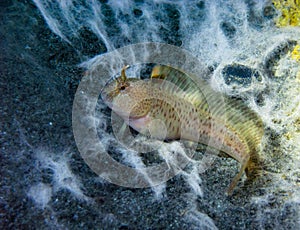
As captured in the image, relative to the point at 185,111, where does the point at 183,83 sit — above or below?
above

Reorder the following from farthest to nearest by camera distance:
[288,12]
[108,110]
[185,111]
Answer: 1. [288,12]
2. [108,110]
3. [185,111]

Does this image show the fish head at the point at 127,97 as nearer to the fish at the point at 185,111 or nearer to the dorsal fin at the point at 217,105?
the fish at the point at 185,111

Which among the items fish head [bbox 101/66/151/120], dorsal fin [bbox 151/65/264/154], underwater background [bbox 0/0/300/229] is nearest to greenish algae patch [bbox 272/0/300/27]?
underwater background [bbox 0/0/300/229]

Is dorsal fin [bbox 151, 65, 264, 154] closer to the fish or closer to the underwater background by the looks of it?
the fish

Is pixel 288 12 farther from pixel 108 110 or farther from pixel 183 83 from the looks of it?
pixel 108 110

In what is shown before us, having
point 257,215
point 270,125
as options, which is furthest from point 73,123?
point 270,125

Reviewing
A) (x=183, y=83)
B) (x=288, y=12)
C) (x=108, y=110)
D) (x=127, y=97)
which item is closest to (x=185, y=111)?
(x=183, y=83)

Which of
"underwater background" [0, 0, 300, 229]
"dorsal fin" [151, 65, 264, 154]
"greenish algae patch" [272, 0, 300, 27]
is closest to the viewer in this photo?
"underwater background" [0, 0, 300, 229]
